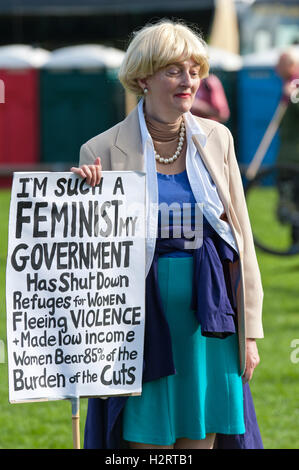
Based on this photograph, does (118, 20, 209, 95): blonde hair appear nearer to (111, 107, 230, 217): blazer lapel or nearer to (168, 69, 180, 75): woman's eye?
(168, 69, 180, 75): woman's eye

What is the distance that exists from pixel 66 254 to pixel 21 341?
342 millimetres

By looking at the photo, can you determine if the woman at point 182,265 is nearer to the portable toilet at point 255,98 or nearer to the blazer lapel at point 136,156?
the blazer lapel at point 136,156

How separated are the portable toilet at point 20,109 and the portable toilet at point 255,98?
12.6 feet

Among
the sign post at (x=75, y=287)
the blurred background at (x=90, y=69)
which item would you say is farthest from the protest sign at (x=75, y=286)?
the blurred background at (x=90, y=69)

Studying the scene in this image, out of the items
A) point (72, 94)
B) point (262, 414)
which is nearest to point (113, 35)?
point (72, 94)

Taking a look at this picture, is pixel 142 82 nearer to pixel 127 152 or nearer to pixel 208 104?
pixel 127 152

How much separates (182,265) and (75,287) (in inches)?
15.2

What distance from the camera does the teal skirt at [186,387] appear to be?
3.78 m

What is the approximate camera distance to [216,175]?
3.80 m

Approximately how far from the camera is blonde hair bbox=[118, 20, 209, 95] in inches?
144

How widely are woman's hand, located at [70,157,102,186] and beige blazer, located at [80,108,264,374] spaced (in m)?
0.09

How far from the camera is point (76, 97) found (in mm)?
20000

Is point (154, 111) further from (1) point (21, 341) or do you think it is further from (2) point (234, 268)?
(1) point (21, 341)

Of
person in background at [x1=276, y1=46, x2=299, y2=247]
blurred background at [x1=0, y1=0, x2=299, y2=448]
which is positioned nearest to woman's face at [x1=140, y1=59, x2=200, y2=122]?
person in background at [x1=276, y1=46, x2=299, y2=247]
